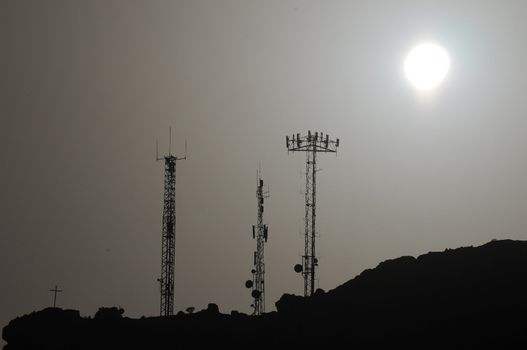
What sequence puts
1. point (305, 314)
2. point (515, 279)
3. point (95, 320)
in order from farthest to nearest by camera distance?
point (95, 320)
point (305, 314)
point (515, 279)

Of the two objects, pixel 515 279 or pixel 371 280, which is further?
pixel 371 280

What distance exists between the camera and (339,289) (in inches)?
2488

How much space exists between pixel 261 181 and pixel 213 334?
23878 millimetres

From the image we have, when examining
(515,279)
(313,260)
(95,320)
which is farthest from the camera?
(313,260)

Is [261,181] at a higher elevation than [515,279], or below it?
higher

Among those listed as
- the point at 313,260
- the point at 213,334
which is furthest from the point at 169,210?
the point at 213,334

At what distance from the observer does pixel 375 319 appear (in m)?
57.8

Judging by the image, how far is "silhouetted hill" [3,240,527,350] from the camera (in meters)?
54.3

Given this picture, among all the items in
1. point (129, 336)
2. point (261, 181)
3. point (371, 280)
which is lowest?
point (129, 336)

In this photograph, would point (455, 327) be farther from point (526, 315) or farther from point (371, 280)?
point (371, 280)

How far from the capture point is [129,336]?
Answer: 64.5 metres

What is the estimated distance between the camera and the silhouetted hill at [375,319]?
5434cm

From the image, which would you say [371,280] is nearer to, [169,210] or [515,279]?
[515,279]

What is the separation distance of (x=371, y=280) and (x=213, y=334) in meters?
10.6
